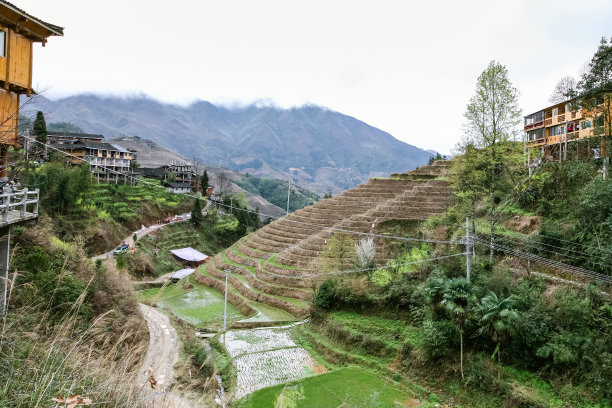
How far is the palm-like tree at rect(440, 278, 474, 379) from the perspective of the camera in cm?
1229

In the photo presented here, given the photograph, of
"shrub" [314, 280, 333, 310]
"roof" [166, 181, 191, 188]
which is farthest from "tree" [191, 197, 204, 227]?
"shrub" [314, 280, 333, 310]

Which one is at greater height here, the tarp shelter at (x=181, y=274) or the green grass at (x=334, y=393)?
the green grass at (x=334, y=393)

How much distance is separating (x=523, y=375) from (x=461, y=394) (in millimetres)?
1853

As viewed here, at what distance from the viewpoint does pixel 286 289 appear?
2366 centimetres

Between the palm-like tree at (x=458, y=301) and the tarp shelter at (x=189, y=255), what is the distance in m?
31.1

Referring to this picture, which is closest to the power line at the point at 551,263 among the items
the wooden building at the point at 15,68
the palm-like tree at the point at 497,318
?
the palm-like tree at the point at 497,318

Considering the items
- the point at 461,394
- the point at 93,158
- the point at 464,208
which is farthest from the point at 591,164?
the point at 93,158

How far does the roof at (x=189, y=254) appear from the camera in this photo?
129 feet

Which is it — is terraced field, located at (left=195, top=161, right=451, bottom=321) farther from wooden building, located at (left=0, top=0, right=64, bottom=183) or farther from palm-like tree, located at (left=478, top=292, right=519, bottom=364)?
wooden building, located at (left=0, top=0, right=64, bottom=183)

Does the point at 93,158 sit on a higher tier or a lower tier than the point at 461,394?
higher

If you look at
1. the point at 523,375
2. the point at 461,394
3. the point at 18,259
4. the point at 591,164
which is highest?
the point at 591,164

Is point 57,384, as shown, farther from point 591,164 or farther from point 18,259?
point 591,164

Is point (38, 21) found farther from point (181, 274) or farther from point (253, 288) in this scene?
point (181, 274)

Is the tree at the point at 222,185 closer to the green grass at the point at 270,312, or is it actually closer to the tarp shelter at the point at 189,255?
the tarp shelter at the point at 189,255
